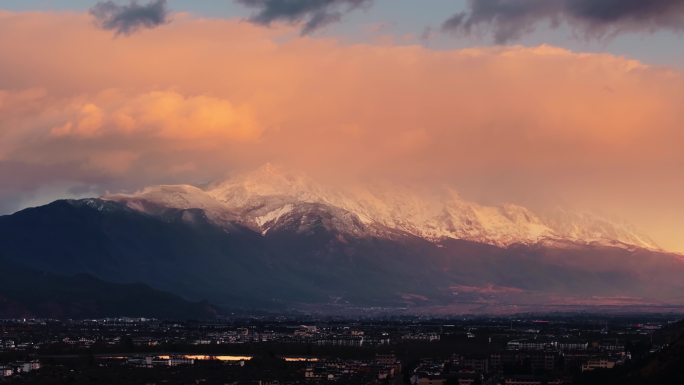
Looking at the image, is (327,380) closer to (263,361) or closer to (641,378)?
(263,361)

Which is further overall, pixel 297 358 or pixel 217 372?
pixel 297 358

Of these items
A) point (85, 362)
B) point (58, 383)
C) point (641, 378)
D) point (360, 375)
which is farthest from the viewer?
point (85, 362)

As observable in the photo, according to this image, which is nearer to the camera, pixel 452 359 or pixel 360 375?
pixel 360 375

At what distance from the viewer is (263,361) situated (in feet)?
599

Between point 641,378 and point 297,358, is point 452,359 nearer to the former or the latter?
point 297,358

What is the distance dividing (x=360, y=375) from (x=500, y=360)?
73.0 feet

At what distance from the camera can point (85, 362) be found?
18238 cm

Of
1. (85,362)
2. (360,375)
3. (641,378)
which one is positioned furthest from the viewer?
(85,362)

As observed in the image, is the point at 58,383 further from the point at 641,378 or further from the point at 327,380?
the point at 641,378

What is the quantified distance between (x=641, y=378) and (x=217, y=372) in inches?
1985

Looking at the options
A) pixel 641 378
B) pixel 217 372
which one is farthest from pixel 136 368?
pixel 641 378

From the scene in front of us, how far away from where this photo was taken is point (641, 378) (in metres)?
135

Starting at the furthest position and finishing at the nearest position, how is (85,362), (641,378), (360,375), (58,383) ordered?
(85,362) → (360,375) → (58,383) → (641,378)

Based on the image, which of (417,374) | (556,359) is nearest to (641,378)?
(417,374)
